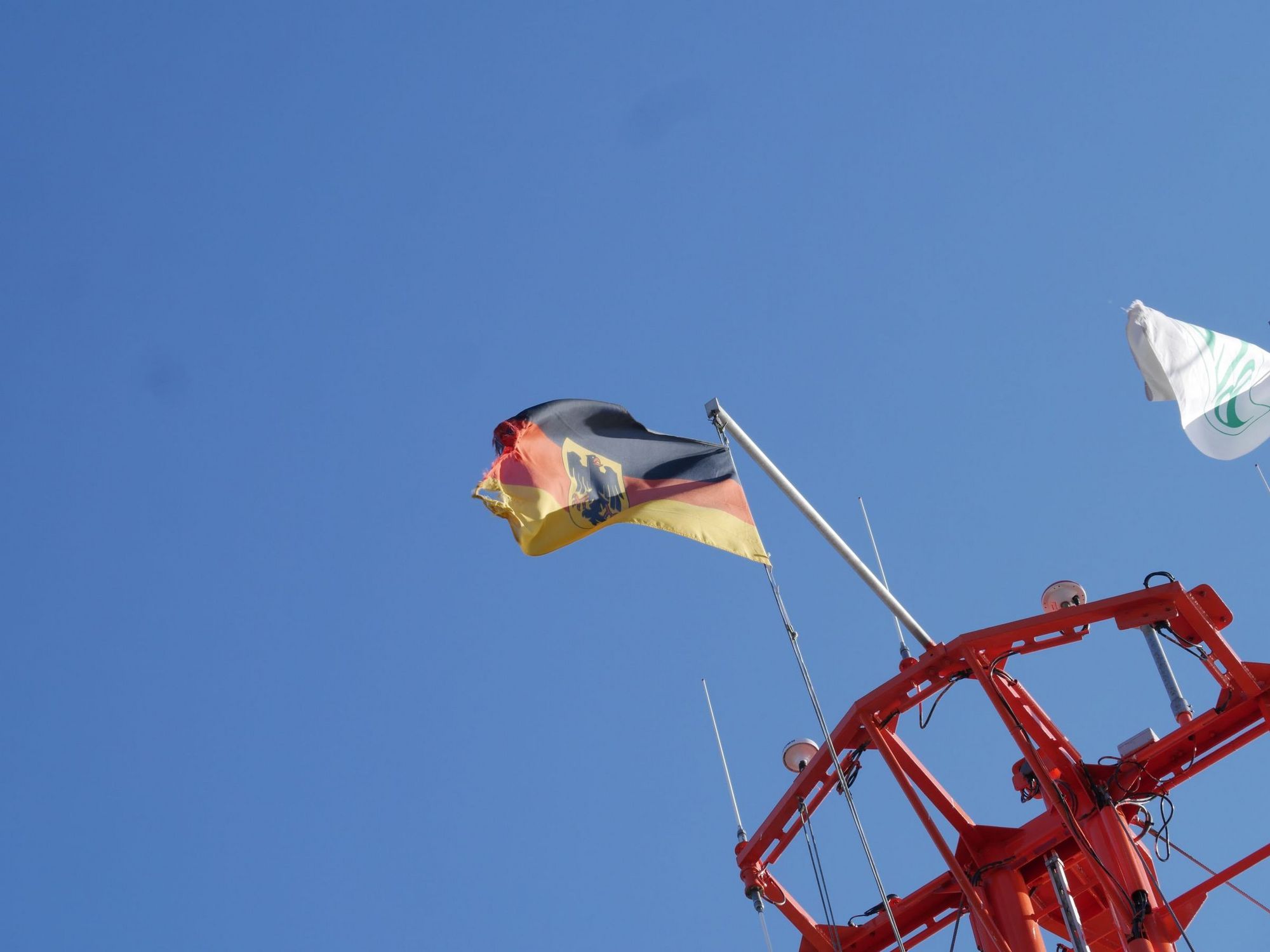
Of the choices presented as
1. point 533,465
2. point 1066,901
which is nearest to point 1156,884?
point 1066,901

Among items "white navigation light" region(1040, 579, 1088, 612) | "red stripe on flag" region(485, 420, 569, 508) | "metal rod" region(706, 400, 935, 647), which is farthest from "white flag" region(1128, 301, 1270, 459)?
"red stripe on flag" region(485, 420, 569, 508)

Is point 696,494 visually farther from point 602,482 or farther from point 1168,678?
point 1168,678

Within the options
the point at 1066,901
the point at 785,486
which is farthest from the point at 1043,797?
the point at 785,486

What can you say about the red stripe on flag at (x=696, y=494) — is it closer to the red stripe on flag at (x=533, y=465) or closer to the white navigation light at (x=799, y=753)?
the red stripe on flag at (x=533, y=465)

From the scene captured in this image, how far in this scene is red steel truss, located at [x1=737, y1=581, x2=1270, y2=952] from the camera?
63.0ft

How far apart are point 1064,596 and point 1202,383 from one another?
11.6 feet

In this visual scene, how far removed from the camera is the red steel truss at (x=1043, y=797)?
63.0ft

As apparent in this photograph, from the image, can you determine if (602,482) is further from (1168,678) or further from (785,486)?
(1168,678)

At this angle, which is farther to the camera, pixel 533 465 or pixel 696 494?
pixel 696 494

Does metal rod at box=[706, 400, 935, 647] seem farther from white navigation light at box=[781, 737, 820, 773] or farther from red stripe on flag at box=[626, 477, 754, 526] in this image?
white navigation light at box=[781, 737, 820, 773]

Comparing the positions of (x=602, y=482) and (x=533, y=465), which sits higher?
(x=533, y=465)

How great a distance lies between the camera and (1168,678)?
20.1 m

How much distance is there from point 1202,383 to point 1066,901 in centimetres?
676

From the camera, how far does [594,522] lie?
18.9 m
